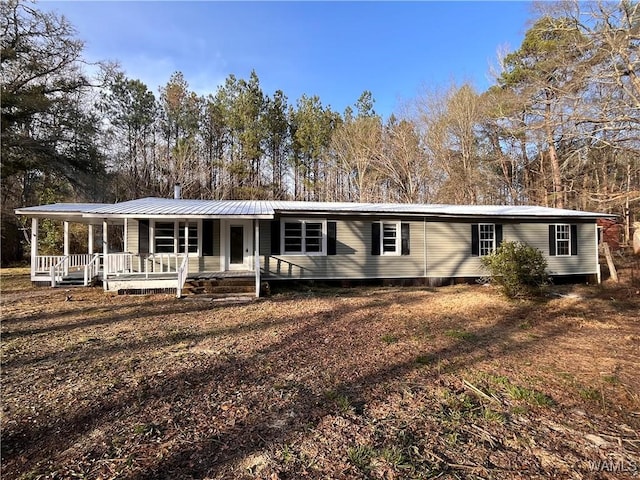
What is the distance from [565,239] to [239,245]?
1282 centimetres

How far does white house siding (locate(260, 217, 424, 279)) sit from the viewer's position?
1227cm

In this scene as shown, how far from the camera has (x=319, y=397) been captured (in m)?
3.84

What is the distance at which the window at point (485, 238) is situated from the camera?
44.5 feet

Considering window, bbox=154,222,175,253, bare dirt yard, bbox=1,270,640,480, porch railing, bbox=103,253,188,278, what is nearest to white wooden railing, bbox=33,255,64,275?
porch railing, bbox=103,253,188,278

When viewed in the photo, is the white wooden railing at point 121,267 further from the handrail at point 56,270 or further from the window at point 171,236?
the window at point 171,236

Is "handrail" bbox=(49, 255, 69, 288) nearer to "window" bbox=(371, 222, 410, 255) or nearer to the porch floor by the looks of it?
the porch floor

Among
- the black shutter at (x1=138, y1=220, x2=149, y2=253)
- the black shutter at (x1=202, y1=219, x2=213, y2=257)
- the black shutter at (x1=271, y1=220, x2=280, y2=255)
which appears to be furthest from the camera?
the black shutter at (x1=271, y1=220, x2=280, y2=255)

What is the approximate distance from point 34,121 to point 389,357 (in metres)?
22.1

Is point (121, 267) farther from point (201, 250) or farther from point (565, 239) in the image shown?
point (565, 239)

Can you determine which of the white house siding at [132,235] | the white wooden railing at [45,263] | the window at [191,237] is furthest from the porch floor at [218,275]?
the white wooden railing at [45,263]

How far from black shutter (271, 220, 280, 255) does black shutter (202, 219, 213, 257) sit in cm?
207

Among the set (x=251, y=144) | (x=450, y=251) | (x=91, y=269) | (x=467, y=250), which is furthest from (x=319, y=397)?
(x=251, y=144)

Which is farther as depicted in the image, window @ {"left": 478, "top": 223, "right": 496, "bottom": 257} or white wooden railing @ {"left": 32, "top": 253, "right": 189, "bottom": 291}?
window @ {"left": 478, "top": 223, "right": 496, "bottom": 257}

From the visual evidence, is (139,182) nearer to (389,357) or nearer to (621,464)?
(389,357)
